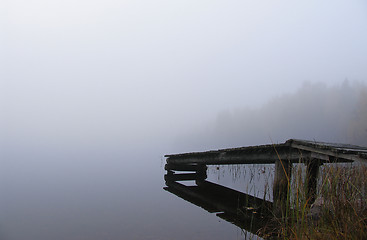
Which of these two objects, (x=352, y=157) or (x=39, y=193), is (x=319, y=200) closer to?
(x=352, y=157)

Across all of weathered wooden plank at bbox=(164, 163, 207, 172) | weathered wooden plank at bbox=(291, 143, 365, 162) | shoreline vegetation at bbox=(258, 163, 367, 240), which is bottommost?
weathered wooden plank at bbox=(164, 163, 207, 172)

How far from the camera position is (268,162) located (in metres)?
7.18

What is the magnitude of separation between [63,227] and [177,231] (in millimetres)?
3382

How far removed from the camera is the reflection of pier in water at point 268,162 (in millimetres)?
5398

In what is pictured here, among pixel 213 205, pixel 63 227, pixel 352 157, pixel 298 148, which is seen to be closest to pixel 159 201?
pixel 213 205

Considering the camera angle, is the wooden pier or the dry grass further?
the wooden pier

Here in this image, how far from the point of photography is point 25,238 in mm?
7246

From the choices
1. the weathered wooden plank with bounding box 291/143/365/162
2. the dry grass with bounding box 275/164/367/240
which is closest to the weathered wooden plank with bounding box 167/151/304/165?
the weathered wooden plank with bounding box 291/143/365/162

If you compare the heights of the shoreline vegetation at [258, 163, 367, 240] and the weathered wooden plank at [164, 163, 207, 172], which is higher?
the shoreline vegetation at [258, 163, 367, 240]

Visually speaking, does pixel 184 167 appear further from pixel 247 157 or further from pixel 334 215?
pixel 334 215

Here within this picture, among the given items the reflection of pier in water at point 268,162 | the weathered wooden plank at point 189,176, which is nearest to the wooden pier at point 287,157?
the reflection of pier in water at point 268,162

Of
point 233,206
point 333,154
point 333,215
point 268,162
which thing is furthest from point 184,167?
point 333,215

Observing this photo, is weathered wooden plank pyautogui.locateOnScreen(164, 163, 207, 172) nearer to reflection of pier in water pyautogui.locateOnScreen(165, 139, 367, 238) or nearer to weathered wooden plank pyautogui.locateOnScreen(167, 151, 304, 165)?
reflection of pier in water pyautogui.locateOnScreen(165, 139, 367, 238)

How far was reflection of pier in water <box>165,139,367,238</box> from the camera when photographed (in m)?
5.40
